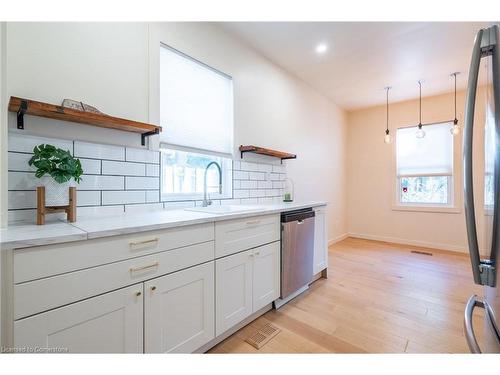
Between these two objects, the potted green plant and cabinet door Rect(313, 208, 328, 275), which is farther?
cabinet door Rect(313, 208, 328, 275)

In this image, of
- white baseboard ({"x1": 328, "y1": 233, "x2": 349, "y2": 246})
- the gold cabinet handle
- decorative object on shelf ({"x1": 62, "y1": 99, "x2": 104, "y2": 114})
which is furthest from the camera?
white baseboard ({"x1": 328, "y1": 233, "x2": 349, "y2": 246})

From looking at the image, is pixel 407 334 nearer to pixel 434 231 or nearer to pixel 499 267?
pixel 499 267

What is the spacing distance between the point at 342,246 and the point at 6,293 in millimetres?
4324

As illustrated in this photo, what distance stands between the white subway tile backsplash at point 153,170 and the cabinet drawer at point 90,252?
680 mm

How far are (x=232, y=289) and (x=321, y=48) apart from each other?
2.69m

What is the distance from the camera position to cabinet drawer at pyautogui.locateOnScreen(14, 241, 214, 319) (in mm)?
853

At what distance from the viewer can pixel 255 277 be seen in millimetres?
1815

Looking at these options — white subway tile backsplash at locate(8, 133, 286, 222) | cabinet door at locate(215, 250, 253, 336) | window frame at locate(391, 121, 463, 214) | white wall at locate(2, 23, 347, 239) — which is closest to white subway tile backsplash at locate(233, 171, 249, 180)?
white wall at locate(2, 23, 347, 239)

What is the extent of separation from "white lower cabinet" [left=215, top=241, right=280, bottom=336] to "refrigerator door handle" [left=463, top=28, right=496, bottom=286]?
1.25m

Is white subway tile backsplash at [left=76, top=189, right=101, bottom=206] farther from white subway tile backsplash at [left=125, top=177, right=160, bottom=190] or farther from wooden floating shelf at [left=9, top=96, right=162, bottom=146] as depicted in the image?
wooden floating shelf at [left=9, top=96, right=162, bottom=146]

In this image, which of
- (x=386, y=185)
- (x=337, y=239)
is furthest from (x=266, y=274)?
(x=386, y=185)

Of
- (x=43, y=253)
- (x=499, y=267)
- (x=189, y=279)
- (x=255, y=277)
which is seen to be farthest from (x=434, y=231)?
(x=43, y=253)

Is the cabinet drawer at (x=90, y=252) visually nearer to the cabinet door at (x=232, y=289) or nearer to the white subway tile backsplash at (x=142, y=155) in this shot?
the cabinet door at (x=232, y=289)
